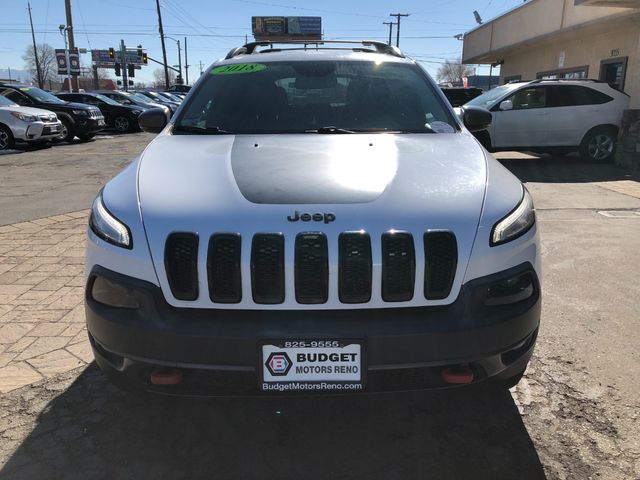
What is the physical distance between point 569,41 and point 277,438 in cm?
1788

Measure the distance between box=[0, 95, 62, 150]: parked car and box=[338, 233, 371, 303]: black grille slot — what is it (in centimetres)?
1442

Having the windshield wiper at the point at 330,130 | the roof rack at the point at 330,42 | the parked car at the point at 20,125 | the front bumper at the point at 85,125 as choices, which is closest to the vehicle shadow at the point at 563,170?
the roof rack at the point at 330,42

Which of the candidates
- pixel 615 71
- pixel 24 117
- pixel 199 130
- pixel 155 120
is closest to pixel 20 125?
pixel 24 117

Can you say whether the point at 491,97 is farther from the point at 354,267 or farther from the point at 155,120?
the point at 354,267

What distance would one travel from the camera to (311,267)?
1.99m

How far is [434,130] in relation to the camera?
3213 millimetres

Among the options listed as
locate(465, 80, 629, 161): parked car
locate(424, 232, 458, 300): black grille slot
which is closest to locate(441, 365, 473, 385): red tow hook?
locate(424, 232, 458, 300): black grille slot

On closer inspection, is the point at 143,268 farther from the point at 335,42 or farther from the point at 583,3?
the point at 583,3

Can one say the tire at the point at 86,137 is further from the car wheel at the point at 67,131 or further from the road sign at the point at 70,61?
the road sign at the point at 70,61

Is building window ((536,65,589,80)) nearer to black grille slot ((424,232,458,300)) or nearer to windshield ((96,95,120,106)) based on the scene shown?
black grille slot ((424,232,458,300))

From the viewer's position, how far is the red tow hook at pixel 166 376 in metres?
2.06

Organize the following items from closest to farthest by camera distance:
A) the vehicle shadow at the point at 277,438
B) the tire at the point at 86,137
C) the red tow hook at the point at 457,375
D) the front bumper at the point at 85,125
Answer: the red tow hook at the point at 457,375 < the vehicle shadow at the point at 277,438 < the front bumper at the point at 85,125 < the tire at the point at 86,137

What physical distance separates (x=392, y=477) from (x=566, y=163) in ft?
37.0

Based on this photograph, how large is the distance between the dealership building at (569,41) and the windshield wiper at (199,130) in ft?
36.4
